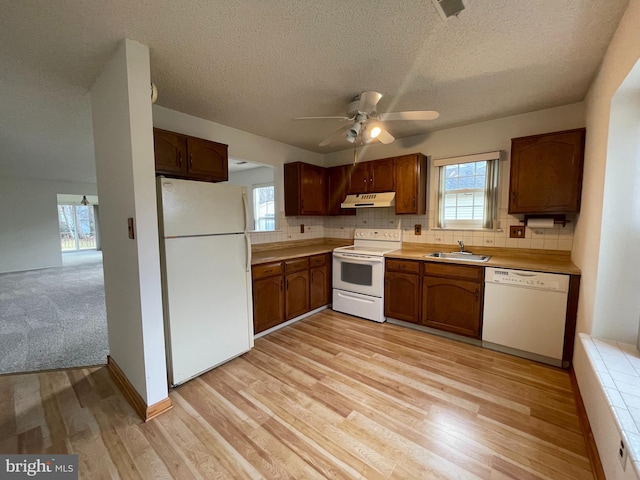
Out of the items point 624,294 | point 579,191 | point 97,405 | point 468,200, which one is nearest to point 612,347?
A: point 624,294

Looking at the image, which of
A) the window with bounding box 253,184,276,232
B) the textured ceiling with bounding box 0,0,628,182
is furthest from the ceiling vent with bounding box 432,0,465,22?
the window with bounding box 253,184,276,232

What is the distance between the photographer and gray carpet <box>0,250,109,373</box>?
8.12ft

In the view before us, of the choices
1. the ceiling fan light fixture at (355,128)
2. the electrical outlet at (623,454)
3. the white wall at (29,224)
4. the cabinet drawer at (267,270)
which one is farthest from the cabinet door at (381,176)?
the white wall at (29,224)

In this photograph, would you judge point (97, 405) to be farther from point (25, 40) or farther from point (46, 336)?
point (25, 40)

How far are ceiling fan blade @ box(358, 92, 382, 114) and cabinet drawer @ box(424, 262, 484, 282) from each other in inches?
67.9

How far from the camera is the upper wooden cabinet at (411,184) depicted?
3.24 metres

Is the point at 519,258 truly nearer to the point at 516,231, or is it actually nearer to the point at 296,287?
the point at 516,231

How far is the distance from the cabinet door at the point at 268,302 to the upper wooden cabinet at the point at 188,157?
4.00ft

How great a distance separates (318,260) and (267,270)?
2.81 feet

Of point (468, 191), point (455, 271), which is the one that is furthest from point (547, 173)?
point (455, 271)

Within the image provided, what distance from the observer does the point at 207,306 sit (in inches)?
86.4

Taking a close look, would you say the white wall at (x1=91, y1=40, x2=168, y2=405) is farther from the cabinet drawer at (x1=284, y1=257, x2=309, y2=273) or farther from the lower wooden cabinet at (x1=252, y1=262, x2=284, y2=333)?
the cabinet drawer at (x1=284, y1=257, x2=309, y2=273)

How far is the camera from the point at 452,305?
2.74 meters

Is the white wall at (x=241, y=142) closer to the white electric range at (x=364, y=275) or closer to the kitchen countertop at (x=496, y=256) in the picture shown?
the kitchen countertop at (x=496, y=256)
